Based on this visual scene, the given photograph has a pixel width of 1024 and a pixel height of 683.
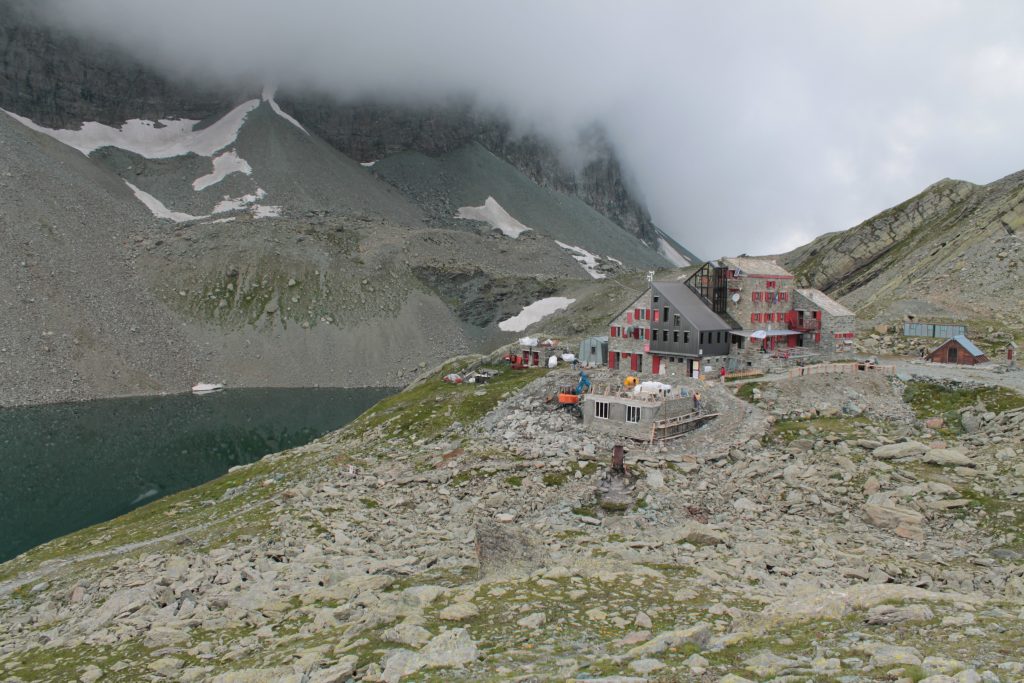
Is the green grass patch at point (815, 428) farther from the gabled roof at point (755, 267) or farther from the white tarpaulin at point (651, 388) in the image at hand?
the gabled roof at point (755, 267)

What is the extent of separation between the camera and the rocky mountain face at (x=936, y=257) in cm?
7656

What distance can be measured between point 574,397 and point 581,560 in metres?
24.6

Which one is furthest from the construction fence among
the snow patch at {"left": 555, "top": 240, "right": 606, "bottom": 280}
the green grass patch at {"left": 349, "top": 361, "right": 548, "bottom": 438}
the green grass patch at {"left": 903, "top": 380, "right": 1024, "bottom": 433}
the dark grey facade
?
the snow patch at {"left": 555, "top": 240, "right": 606, "bottom": 280}

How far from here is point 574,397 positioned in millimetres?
51625

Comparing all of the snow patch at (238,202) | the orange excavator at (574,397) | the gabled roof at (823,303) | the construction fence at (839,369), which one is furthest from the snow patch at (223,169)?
the construction fence at (839,369)

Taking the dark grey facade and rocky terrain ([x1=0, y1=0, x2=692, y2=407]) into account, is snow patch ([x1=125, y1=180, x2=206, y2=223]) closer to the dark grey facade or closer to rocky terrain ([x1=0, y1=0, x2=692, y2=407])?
rocky terrain ([x1=0, y1=0, x2=692, y2=407])

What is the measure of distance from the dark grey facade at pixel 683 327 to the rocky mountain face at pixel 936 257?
28.0m

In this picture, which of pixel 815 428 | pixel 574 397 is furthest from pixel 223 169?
pixel 815 428

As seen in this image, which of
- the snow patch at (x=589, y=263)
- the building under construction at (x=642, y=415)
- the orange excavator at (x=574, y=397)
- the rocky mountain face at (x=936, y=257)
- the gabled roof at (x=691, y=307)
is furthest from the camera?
the snow patch at (x=589, y=263)

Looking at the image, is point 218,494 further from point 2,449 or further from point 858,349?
point 858,349

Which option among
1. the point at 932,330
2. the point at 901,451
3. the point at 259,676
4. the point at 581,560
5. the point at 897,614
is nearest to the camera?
the point at 897,614

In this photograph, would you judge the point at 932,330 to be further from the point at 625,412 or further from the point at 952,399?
the point at 625,412

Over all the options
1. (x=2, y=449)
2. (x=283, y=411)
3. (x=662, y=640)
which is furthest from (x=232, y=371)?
(x=662, y=640)

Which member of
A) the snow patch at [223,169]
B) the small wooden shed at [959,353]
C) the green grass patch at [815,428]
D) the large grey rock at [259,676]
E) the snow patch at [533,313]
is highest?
the snow patch at [223,169]
